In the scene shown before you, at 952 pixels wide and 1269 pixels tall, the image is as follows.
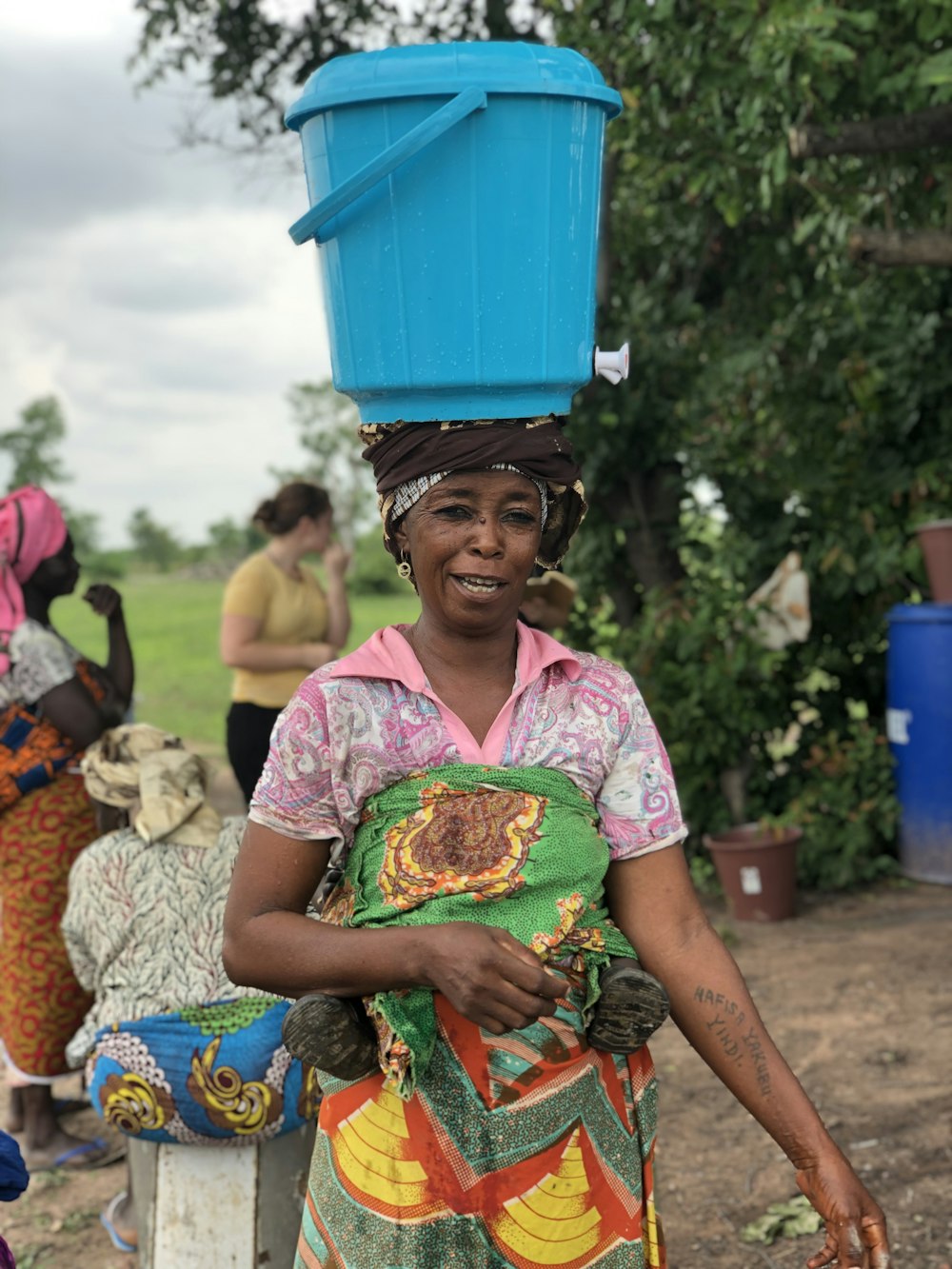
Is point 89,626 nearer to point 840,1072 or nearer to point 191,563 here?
point 191,563

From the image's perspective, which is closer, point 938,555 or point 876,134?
point 876,134

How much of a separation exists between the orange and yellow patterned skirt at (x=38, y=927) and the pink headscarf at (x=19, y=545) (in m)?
0.44

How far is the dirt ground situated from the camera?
3.62m

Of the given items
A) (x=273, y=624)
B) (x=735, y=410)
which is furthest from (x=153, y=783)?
(x=735, y=410)

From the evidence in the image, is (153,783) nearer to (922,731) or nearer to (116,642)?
(116,642)

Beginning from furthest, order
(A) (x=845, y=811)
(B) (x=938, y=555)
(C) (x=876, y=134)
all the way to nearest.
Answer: (A) (x=845, y=811) → (B) (x=938, y=555) → (C) (x=876, y=134)

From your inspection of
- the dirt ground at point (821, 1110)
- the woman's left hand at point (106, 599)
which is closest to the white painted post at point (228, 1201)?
the dirt ground at point (821, 1110)

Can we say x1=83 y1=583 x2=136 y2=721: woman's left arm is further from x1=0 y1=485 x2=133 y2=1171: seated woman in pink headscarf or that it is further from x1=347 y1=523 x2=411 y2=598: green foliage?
x1=347 y1=523 x2=411 y2=598: green foliage

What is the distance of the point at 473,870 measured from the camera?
1736 millimetres

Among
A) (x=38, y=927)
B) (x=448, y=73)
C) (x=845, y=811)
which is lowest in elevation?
(x=845, y=811)

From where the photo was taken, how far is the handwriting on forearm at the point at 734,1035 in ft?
6.02

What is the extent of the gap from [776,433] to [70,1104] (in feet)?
14.7

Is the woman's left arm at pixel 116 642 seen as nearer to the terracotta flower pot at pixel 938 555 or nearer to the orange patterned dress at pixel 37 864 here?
the orange patterned dress at pixel 37 864

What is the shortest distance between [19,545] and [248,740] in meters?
1.45
